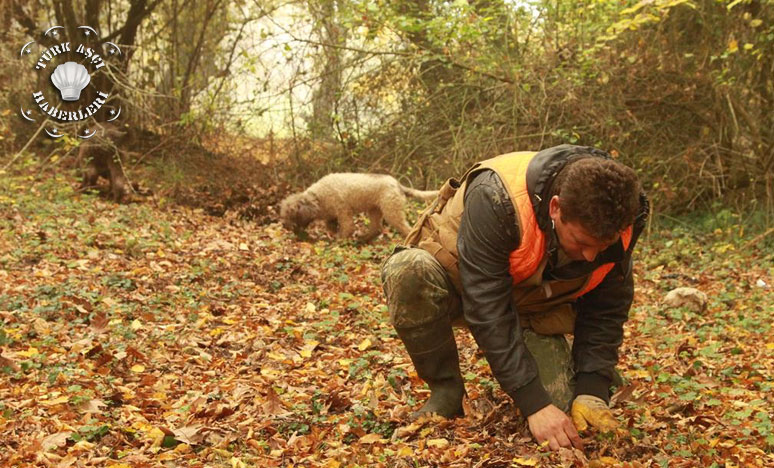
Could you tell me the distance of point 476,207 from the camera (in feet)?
9.67

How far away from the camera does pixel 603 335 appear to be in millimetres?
3312

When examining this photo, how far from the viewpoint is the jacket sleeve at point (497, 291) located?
9.43 ft

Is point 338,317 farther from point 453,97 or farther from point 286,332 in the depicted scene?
point 453,97

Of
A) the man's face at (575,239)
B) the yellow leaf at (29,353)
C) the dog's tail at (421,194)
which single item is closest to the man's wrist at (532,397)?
the man's face at (575,239)

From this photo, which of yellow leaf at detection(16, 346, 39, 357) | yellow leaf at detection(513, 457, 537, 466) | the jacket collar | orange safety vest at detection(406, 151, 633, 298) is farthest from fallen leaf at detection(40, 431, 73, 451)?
the jacket collar

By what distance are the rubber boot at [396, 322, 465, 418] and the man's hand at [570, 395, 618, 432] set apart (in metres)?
0.56

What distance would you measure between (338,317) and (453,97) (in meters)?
5.11

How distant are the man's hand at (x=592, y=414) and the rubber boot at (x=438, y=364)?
560 millimetres

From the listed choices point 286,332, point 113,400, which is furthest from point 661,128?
point 113,400

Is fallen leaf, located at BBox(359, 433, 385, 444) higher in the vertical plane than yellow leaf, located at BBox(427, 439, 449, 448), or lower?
lower

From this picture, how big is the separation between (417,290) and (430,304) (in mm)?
89

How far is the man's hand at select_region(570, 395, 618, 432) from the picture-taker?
3092 millimetres

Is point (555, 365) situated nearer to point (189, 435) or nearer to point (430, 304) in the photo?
point (430, 304)

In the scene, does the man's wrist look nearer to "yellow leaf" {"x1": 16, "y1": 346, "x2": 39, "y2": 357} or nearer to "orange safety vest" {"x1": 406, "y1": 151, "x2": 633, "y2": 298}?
"orange safety vest" {"x1": 406, "y1": 151, "x2": 633, "y2": 298}
